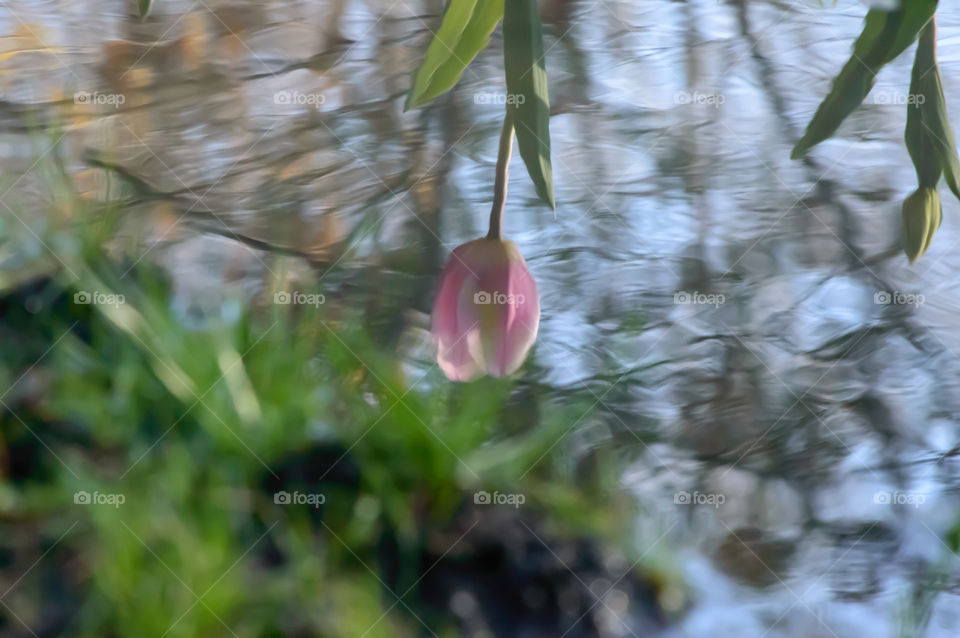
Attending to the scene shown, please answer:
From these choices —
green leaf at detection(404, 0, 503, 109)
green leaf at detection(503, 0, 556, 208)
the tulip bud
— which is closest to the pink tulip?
green leaf at detection(503, 0, 556, 208)

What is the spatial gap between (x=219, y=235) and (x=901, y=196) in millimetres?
516

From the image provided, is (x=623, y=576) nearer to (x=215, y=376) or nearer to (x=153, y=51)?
(x=215, y=376)

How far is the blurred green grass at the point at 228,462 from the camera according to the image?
13.4 inches

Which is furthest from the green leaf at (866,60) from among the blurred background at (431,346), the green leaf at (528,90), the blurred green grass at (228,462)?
the blurred green grass at (228,462)

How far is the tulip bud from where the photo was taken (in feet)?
1.81

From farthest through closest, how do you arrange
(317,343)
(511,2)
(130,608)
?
(511,2)
(317,343)
(130,608)

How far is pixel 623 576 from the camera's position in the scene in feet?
1.25

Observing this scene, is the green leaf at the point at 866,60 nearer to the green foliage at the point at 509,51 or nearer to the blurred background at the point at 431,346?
the blurred background at the point at 431,346

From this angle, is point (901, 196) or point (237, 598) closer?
point (237, 598)

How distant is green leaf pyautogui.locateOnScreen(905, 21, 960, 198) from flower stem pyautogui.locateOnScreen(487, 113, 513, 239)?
1.02ft

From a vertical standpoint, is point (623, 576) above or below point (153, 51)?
below

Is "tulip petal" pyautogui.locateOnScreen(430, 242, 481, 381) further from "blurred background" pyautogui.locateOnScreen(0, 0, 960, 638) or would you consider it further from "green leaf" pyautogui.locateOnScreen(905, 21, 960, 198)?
"green leaf" pyautogui.locateOnScreen(905, 21, 960, 198)

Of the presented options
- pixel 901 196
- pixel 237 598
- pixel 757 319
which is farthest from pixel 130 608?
pixel 901 196

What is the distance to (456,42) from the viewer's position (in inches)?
22.2
